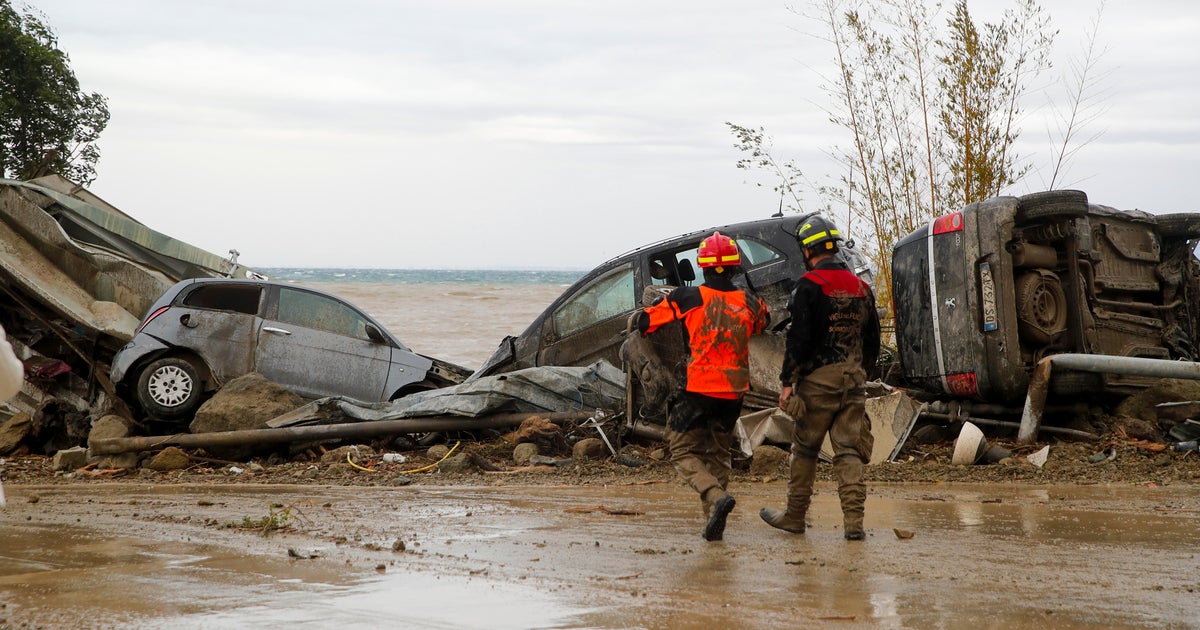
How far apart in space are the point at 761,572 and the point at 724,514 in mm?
827

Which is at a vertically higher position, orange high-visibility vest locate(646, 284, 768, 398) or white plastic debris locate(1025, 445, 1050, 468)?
orange high-visibility vest locate(646, 284, 768, 398)

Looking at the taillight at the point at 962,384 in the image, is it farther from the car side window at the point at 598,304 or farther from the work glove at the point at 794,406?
the work glove at the point at 794,406

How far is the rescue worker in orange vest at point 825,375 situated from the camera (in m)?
5.89

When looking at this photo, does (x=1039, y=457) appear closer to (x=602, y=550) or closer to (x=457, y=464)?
(x=602, y=550)

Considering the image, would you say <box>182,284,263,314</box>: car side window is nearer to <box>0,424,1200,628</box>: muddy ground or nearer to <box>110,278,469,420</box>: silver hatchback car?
<box>110,278,469,420</box>: silver hatchback car

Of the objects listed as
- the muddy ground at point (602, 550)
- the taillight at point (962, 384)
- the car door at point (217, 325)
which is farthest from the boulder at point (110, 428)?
the taillight at point (962, 384)

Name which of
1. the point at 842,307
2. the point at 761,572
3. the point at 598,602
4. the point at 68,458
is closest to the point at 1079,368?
the point at 842,307

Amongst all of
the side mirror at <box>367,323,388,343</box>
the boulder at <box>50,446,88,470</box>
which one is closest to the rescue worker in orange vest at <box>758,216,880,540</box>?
the boulder at <box>50,446,88,470</box>

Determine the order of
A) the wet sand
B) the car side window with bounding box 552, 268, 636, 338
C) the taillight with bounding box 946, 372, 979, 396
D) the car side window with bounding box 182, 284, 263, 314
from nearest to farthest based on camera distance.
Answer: the taillight with bounding box 946, 372, 979, 396, the car side window with bounding box 552, 268, 636, 338, the car side window with bounding box 182, 284, 263, 314, the wet sand

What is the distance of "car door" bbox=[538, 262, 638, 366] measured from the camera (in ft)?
35.3

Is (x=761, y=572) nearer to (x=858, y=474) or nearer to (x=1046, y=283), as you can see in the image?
(x=858, y=474)

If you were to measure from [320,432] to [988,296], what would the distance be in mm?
5666

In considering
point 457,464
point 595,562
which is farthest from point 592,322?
point 595,562

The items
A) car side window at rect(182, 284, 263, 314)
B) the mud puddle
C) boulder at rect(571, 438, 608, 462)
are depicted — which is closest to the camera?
the mud puddle
